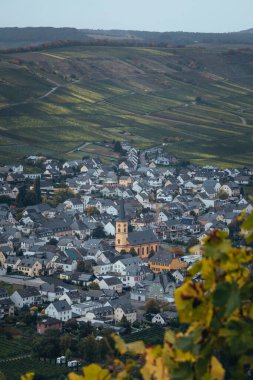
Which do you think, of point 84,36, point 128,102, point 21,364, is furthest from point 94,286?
point 84,36

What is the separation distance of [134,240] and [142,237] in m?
0.37

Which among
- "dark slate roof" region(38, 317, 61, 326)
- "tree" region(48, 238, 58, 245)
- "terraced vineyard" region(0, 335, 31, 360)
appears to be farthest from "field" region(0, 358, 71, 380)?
→ "tree" region(48, 238, 58, 245)

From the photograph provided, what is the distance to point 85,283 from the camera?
85.1ft

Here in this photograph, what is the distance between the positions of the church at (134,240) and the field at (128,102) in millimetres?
16295

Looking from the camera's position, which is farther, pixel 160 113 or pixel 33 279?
pixel 160 113

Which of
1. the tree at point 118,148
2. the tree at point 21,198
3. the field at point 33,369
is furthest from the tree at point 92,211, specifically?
the field at point 33,369

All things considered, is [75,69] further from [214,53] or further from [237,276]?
[237,276]

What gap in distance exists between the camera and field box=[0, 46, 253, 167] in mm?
52375

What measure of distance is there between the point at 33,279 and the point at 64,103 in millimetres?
36457

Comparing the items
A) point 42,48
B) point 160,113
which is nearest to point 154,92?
point 160,113

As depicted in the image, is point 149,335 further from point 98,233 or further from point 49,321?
point 98,233

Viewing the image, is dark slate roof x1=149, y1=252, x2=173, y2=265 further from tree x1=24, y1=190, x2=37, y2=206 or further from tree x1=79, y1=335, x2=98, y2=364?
tree x1=79, y1=335, x2=98, y2=364

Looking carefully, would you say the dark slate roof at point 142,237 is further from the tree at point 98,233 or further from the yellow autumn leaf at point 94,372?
the yellow autumn leaf at point 94,372

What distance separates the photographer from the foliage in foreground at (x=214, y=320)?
1867 millimetres
